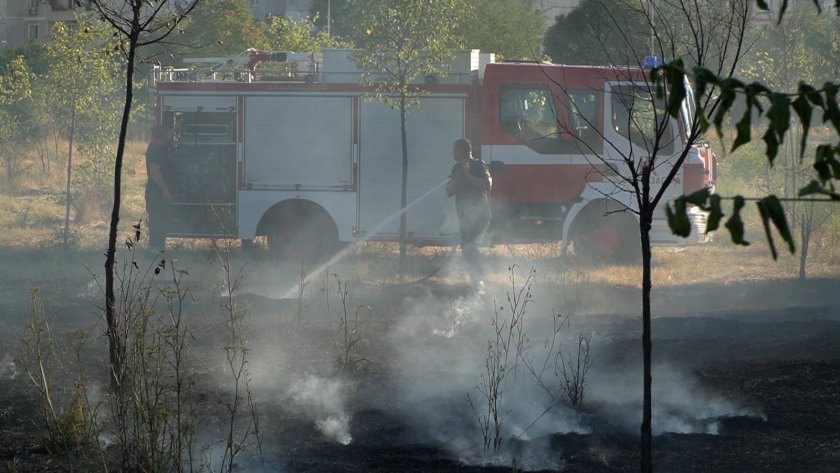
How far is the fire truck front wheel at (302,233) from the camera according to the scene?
14859mm

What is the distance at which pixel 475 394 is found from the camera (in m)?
7.66

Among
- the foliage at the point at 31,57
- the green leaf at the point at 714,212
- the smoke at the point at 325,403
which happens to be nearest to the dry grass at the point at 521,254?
the smoke at the point at 325,403

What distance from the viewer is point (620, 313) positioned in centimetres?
1181

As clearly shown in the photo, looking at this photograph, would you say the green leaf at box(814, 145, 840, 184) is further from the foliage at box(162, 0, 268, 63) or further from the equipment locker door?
the foliage at box(162, 0, 268, 63)

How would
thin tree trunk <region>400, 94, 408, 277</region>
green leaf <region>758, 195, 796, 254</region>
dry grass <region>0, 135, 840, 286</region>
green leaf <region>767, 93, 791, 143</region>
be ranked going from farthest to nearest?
dry grass <region>0, 135, 840, 286</region> < thin tree trunk <region>400, 94, 408, 277</region> < green leaf <region>767, 93, 791, 143</region> < green leaf <region>758, 195, 796, 254</region>

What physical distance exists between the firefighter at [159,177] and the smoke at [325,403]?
730cm

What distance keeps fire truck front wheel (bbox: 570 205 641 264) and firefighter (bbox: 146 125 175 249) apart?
18.0 ft

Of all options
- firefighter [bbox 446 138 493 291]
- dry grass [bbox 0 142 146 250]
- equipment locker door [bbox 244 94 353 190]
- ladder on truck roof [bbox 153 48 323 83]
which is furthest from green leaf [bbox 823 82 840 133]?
dry grass [bbox 0 142 146 250]

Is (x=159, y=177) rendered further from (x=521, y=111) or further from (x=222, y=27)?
(x=222, y=27)

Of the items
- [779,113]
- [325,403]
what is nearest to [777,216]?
[779,113]

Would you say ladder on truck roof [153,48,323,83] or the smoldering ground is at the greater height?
ladder on truck roof [153,48,323,83]

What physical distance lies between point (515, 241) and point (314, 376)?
6572mm

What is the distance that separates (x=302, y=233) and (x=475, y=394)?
756cm

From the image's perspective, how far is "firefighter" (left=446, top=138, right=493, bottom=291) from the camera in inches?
493
